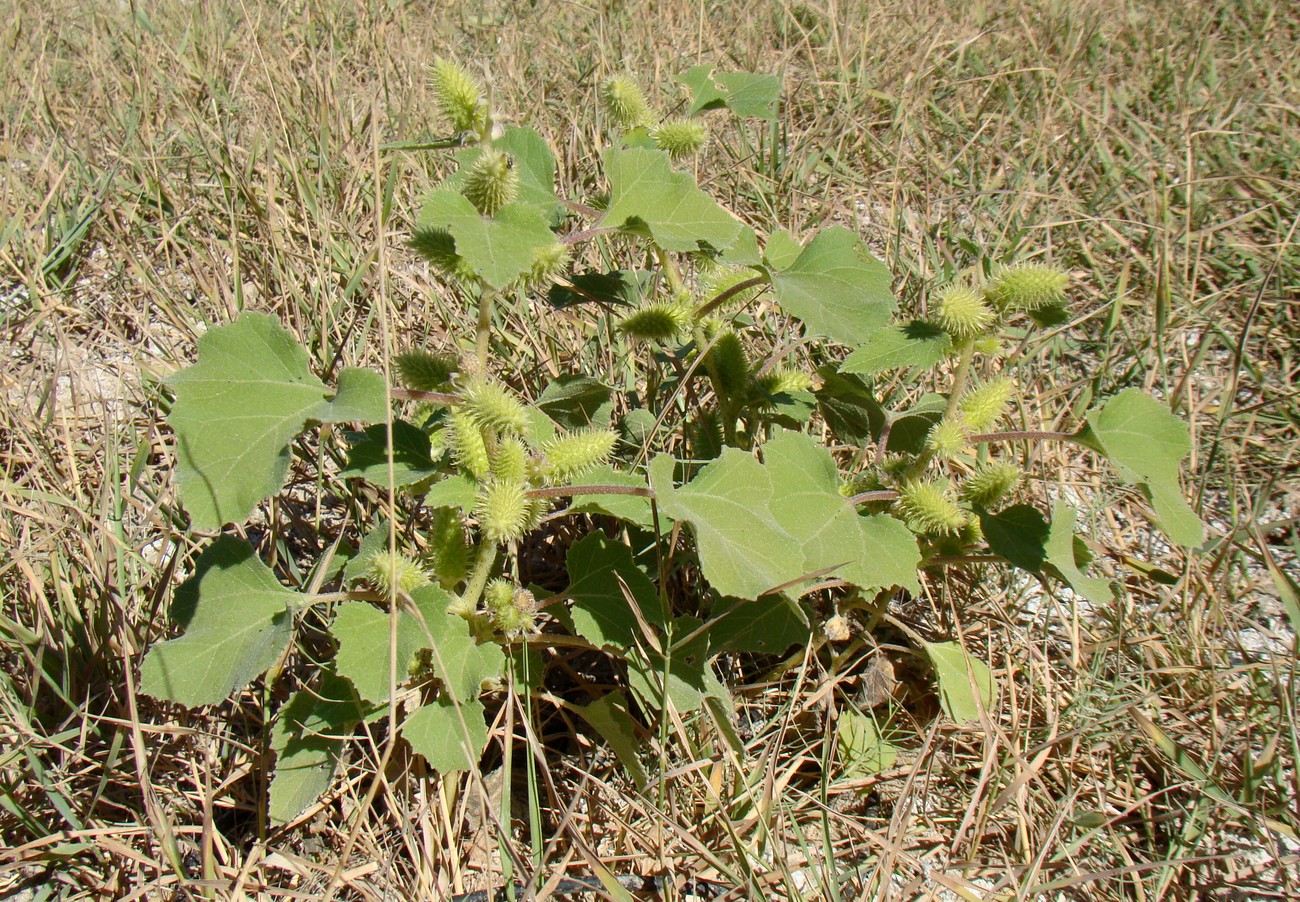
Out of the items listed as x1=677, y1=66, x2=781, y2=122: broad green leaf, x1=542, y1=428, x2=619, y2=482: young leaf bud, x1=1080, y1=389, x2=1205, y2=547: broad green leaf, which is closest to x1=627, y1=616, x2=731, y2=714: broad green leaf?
x1=542, y1=428, x2=619, y2=482: young leaf bud

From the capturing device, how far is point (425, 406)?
1569 millimetres

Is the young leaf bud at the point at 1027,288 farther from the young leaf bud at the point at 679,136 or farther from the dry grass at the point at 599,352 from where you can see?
the young leaf bud at the point at 679,136

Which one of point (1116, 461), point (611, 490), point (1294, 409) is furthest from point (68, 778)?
point (1294, 409)

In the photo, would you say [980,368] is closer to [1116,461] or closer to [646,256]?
[646,256]

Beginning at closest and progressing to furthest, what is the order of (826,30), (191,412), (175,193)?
(191,412) → (175,193) → (826,30)

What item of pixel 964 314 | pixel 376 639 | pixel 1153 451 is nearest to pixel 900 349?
pixel 964 314

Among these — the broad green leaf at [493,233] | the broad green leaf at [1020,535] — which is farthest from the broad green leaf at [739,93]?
the broad green leaf at [1020,535]

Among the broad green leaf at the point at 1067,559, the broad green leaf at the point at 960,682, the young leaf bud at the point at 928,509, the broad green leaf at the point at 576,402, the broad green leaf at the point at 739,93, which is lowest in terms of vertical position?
the broad green leaf at the point at 960,682

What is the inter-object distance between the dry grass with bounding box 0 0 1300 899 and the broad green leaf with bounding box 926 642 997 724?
53 mm

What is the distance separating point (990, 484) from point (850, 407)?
346 mm

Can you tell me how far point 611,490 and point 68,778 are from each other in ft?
3.51

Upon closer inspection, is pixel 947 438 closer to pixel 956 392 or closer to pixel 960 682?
pixel 956 392

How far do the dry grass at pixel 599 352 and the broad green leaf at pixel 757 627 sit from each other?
154 mm

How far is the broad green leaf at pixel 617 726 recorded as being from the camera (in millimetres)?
1626
